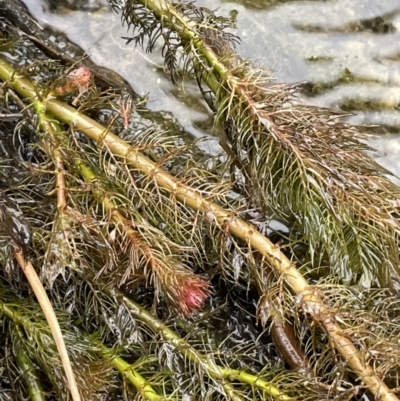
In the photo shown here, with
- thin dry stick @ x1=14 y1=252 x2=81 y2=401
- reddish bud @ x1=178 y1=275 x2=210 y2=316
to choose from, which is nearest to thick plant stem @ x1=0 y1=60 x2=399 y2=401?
reddish bud @ x1=178 y1=275 x2=210 y2=316

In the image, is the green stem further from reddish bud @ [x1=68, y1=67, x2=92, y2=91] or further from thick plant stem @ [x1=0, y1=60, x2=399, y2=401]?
reddish bud @ [x1=68, y1=67, x2=92, y2=91]

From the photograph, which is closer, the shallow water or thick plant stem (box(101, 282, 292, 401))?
thick plant stem (box(101, 282, 292, 401))

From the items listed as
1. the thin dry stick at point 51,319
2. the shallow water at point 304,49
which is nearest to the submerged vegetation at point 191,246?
the thin dry stick at point 51,319

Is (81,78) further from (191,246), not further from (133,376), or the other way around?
(133,376)

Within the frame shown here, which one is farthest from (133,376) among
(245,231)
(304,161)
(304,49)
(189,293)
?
(304,49)

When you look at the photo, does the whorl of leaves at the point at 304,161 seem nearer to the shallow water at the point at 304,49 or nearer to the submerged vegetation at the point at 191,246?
the submerged vegetation at the point at 191,246

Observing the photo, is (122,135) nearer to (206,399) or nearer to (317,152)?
(317,152)
